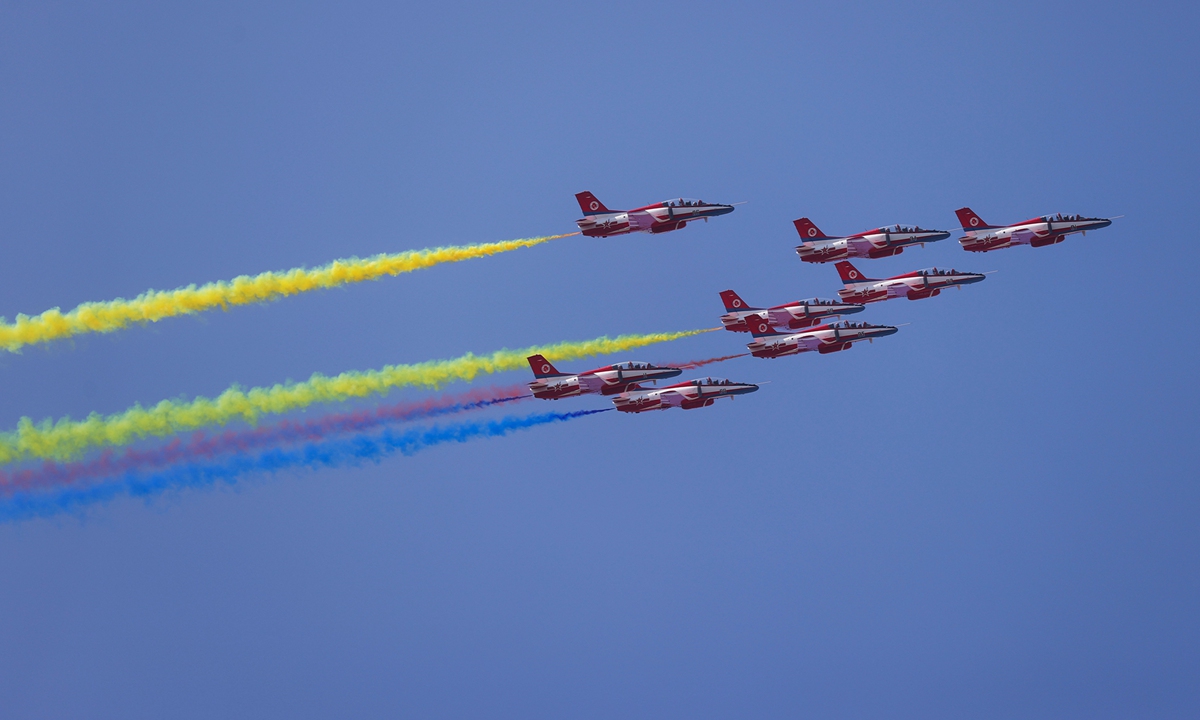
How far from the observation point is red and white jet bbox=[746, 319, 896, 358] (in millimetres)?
93500

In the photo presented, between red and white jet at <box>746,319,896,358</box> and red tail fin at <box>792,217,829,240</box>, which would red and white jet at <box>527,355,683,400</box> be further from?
red tail fin at <box>792,217,829,240</box>

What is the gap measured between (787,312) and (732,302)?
10.2 ft

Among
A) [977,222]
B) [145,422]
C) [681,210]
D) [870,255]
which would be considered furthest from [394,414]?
[977,222]

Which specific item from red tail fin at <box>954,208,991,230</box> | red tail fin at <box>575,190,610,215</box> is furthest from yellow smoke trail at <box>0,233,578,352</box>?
red tail fin at <box>954,208,991,230</box>

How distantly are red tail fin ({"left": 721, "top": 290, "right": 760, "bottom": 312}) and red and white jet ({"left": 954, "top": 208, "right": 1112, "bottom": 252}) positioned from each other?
13.3m

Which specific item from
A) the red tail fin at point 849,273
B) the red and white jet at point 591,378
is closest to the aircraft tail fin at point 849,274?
the red tail fin at point 849,273

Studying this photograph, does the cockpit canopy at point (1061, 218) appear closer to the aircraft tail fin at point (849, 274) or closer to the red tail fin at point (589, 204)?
the aircraft tail fin at point (849, 274)

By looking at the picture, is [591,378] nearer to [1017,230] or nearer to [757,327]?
[757,327]

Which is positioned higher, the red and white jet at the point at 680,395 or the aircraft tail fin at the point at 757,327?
the aircraft tail fin at the point at 757,327

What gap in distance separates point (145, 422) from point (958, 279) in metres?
44.9

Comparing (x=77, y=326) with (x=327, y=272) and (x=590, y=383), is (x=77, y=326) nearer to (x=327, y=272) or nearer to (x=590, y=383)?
(x=327, y=272)

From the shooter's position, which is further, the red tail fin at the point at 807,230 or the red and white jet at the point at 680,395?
the red tail fin at the point at 807,230

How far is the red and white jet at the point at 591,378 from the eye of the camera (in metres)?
90.1

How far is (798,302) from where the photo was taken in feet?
315
